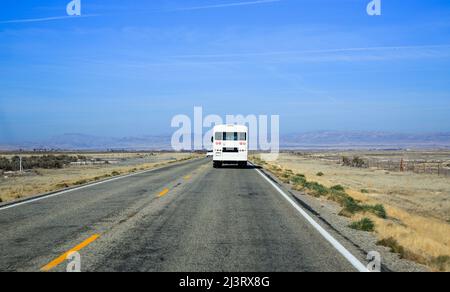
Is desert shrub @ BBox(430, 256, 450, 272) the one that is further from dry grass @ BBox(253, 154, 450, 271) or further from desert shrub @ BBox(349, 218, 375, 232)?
desert shrub @ BBox(349, 218, 375, 232)

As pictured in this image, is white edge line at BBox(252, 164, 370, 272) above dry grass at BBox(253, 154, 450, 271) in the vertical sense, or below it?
above

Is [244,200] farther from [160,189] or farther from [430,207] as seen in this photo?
[430,207]

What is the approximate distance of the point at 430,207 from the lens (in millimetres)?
21297

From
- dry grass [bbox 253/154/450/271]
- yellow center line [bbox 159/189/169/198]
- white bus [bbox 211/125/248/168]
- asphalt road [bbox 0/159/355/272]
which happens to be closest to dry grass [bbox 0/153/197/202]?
asphalt road [bbox 0/159/355/272]

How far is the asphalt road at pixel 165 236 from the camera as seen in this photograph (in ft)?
24.1

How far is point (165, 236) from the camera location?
9.52 meters

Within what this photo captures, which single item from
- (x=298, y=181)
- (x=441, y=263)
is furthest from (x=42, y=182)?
(x=441, y=263)

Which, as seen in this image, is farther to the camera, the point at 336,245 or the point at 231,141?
the point at 231,141

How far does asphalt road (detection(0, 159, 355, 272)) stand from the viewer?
735 cm

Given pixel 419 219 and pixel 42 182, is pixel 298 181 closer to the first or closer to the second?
pixel 419 219

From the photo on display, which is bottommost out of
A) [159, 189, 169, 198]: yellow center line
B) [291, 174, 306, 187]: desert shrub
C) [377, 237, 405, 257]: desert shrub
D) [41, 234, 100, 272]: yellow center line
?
[291, 174, 306, 187]: desert shrub

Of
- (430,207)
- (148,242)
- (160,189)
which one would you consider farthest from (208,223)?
(430,207)

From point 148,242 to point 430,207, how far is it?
638 inches
